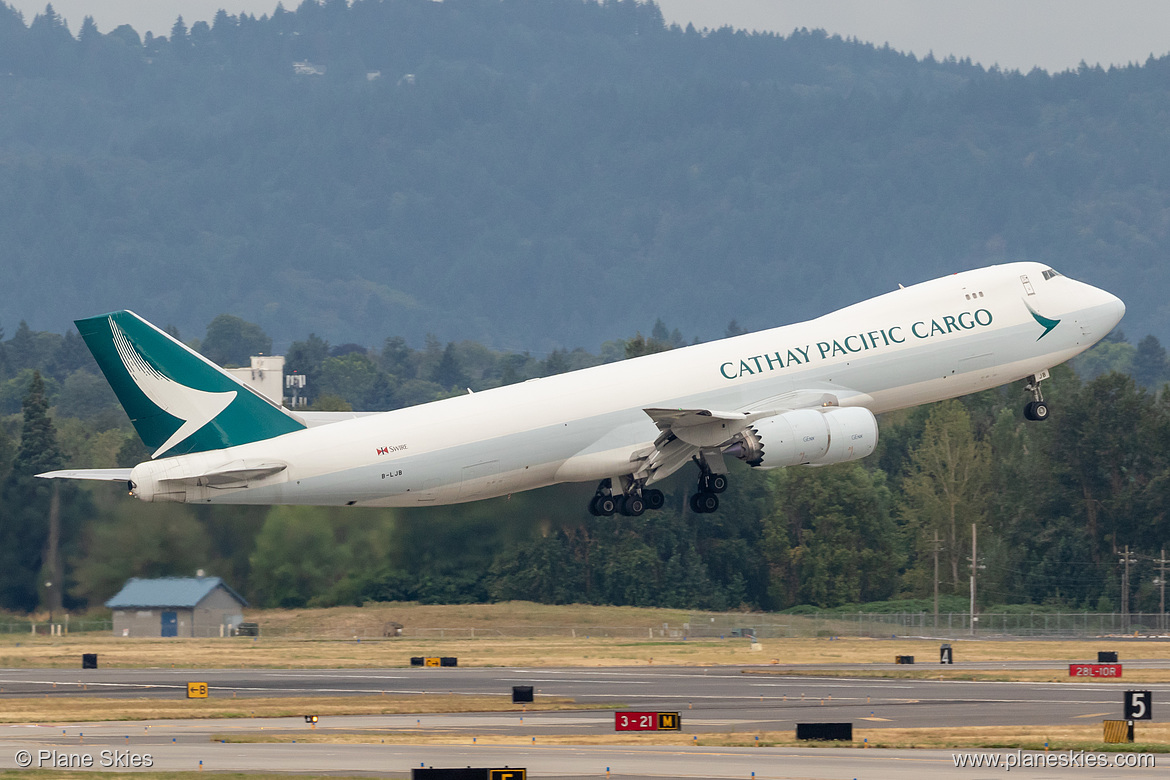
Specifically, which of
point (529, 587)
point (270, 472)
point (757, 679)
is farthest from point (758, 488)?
point (270, 472)

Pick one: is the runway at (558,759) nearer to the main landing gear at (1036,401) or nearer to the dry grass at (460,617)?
the main landing gear at (1036,401)

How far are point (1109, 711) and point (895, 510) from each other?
7834 cm

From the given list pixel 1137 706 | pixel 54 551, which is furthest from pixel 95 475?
pixel 1137 706

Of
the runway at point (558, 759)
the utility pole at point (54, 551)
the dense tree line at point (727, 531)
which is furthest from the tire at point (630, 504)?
Answer: the utility pole at point (54, 551)

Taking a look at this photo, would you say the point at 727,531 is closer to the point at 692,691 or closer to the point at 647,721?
the point at 692,691

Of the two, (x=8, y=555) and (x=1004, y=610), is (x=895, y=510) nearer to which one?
(x=1004, y=610)

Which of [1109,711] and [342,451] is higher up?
[342,451]

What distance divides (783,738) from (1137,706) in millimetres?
8235

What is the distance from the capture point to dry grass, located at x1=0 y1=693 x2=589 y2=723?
4659 centimetres

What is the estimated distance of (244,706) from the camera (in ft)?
161

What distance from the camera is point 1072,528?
112 metres

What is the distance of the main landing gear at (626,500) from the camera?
52.5m

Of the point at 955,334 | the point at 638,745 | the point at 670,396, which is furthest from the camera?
the point at 955,334

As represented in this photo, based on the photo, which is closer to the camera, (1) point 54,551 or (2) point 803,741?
(2) point 803,741
